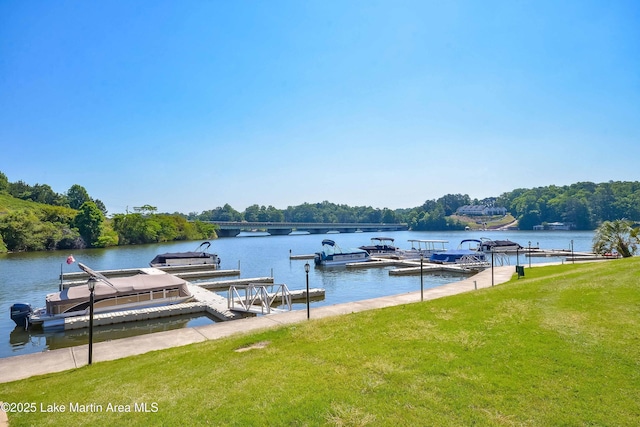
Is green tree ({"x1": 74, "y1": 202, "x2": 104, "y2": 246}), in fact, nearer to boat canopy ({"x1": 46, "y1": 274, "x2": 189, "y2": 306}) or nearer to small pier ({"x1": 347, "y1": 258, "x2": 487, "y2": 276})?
small pier ({"x1": 347, "y1": 258, "x2": 487, "y2": 276})

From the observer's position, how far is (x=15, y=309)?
63.5 ft

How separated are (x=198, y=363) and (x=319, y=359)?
2.92 metres

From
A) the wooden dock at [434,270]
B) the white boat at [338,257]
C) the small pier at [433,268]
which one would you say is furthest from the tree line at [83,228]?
the wooden dock at [434,270]

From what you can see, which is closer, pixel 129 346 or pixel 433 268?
pixel 129 346

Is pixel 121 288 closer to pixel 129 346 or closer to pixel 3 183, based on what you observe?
pixel 129 346

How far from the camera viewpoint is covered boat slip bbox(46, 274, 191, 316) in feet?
66.2

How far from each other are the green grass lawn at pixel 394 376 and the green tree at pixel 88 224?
3218 inches

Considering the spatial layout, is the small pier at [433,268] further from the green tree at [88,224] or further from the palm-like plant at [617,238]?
the green tree at [88,224]

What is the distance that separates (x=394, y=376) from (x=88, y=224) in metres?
88.5

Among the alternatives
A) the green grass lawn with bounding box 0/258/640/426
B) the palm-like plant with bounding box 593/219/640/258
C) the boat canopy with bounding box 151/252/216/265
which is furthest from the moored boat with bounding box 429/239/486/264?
the green grass lawn with bounding box 0/258/640/426

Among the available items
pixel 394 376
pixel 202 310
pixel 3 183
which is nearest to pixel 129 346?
pixel 394 376

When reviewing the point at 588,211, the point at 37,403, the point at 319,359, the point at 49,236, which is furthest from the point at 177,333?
the point at 588,211

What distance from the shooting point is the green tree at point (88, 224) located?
79625 millimetres

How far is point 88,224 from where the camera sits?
262 ft
